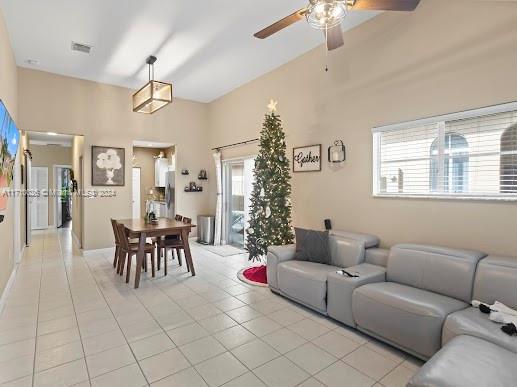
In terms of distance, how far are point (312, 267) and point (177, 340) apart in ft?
5.36

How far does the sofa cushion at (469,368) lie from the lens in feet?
4.74

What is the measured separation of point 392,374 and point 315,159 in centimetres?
297

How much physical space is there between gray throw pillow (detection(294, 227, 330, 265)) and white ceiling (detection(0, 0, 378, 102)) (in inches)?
109

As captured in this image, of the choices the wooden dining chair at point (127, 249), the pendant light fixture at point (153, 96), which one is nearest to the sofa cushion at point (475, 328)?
the wooden dining chair at point (127, 249)

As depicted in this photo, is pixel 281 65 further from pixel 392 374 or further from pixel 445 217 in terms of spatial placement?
pixel 392 374

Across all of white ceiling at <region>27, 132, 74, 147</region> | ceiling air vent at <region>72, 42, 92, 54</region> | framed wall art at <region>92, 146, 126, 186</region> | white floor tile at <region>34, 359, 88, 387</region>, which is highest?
ceiling air vent at <region>72, 42, 92, 54</region>

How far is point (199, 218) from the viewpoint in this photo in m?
7.02

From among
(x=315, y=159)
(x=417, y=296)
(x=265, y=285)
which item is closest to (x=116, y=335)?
(x=265, y=285)

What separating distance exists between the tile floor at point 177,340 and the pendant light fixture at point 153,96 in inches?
105

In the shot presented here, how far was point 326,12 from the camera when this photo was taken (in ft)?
7.34

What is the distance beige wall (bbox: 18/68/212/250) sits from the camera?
17.5ft

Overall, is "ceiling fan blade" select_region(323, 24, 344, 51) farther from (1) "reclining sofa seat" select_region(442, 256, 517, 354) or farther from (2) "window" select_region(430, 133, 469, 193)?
(1) "reclining sofa seat" select_region(442, 256, 517, 354)

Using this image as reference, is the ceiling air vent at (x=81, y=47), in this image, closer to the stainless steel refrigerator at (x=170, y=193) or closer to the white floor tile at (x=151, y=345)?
the stainless steel refrigerator at (x=170, y=193)

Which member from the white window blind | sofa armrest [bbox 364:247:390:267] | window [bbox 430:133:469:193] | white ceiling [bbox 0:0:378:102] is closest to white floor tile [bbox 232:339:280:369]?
sofa armrest [bbox 364:247:390:267]
